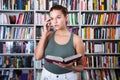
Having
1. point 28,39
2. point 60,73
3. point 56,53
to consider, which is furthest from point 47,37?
point 28,39

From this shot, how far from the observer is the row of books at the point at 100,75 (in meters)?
4.02

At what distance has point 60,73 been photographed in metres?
1.54

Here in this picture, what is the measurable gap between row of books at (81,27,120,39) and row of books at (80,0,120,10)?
1.17ft

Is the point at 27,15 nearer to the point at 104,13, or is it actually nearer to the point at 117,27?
the point at 104,13

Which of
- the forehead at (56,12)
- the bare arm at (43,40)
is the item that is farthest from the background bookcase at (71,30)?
the forehead at (56,12)

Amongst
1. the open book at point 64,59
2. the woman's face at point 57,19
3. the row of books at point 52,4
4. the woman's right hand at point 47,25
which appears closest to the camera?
the open book at point 64,59

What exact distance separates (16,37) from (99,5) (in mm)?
1596

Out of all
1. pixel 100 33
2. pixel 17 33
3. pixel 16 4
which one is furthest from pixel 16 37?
pixel 100 33

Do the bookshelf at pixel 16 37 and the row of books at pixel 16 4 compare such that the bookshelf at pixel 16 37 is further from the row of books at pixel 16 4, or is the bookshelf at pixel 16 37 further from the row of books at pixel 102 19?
the row of books at pixel 102 19

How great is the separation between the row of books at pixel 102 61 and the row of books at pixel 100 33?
0.37 meters

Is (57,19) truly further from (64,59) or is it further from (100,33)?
(100,33)

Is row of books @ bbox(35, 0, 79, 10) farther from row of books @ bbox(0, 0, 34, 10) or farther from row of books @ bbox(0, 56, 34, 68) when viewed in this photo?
row of books @ bbox(0, 56, 34, 68)

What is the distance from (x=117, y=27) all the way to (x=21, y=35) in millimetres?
1731

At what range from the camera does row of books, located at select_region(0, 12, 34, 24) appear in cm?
397
